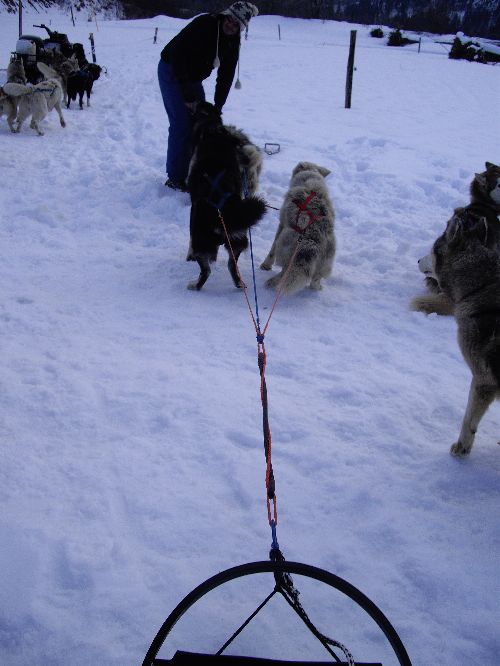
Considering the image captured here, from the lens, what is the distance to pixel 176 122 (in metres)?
5.75

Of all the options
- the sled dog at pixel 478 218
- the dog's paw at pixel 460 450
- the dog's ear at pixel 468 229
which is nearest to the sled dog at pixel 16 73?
the sled dog at pixel 478 218

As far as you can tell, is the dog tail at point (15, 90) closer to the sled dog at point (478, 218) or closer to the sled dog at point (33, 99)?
the sled dog at point (33, 99)

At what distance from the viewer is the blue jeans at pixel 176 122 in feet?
18.3

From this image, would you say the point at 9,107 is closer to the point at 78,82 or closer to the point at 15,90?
the point at 15,90

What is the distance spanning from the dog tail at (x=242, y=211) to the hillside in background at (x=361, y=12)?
45.8 m

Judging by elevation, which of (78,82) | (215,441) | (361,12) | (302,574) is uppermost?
(361,12)

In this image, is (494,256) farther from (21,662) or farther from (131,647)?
(21,662)

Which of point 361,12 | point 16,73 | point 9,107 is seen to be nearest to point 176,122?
point 9,107

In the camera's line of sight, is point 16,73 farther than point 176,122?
Yes

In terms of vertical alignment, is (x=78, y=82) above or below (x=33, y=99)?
above

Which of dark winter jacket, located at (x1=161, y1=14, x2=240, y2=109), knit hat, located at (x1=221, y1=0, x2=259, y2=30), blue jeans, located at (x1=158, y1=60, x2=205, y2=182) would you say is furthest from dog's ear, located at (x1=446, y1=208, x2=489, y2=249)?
blue jeans, located at (x1=158, y1=60, x2=205, y2=182)

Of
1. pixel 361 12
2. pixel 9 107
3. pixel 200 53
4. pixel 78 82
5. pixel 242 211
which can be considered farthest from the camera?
pixel 361 12

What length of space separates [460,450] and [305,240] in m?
2.10

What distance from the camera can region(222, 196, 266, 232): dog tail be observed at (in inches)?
149
